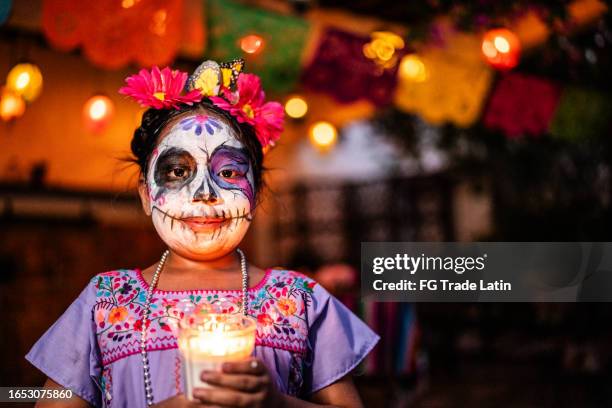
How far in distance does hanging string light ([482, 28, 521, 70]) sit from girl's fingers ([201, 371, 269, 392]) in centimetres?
376

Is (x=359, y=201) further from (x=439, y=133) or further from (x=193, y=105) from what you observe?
(x=193, y=105)

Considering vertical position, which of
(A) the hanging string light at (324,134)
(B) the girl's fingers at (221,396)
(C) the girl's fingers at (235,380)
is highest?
(A) the hanging string light at (324,134)

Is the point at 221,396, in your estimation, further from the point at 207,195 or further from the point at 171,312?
the point at 207,195

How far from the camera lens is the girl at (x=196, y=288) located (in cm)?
182

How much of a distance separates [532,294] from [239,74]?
5597mm

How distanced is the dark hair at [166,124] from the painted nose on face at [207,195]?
0.58 feet

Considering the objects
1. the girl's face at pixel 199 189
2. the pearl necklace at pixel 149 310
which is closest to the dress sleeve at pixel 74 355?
the pearl necklace at pixel 149 310

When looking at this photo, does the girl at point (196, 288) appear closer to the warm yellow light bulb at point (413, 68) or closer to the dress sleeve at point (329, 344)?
the dress sleeve at point (329, 344)

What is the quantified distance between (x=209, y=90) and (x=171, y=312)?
68 centimetres

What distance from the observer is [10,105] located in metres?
5.11

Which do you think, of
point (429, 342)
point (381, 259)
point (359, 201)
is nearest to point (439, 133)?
point (359, 201)

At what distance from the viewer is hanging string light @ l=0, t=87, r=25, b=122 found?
4.88 meters

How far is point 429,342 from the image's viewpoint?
29.5 feet

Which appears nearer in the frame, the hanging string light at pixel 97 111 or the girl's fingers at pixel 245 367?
the girl's fingers at pixel 245 367
